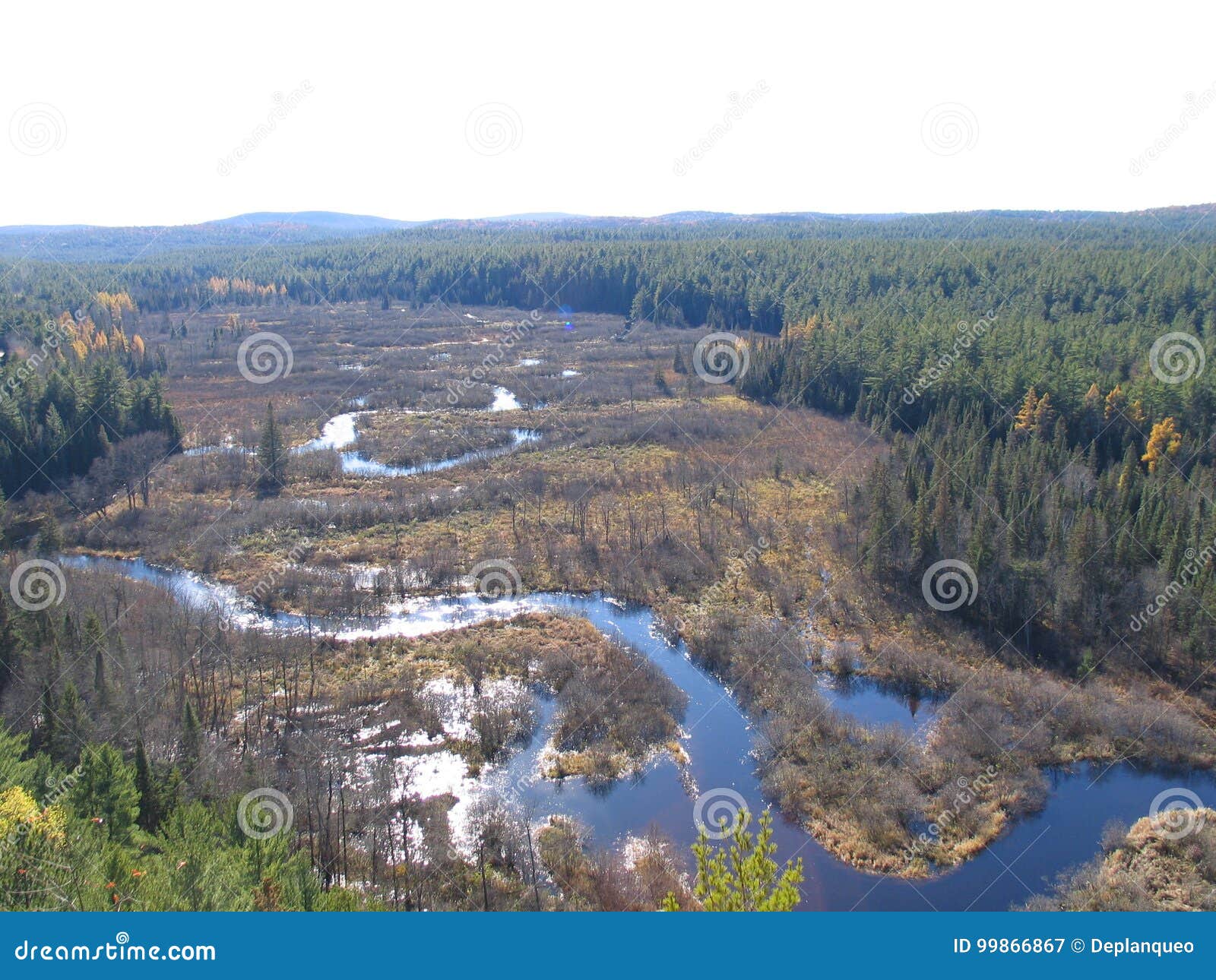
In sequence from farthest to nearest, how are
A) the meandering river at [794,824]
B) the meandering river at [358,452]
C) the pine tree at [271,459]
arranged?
the meandering river at [358,452] → the pine tree at [271,459] → the meandering river at [794,824]

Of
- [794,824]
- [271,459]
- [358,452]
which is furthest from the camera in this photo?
[358,452]

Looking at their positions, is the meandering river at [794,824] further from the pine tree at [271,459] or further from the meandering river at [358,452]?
the meandering river at [358,452]

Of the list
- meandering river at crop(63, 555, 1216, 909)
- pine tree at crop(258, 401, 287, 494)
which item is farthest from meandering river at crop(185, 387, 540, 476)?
meandering river at crop(63, 555, 1216, 909)

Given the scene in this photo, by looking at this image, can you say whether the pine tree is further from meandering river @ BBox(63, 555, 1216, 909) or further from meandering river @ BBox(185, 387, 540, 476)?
meandering river @ BBox(63, 555, 1216, 909)

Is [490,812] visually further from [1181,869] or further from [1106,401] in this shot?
[1106,401]

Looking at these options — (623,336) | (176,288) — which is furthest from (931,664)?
(176,288)

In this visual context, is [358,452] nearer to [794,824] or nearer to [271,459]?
[271,459]

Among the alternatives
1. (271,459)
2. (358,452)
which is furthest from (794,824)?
(358,452)

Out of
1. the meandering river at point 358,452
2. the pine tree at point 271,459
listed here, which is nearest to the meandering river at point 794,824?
the pine tree at point 271,459
